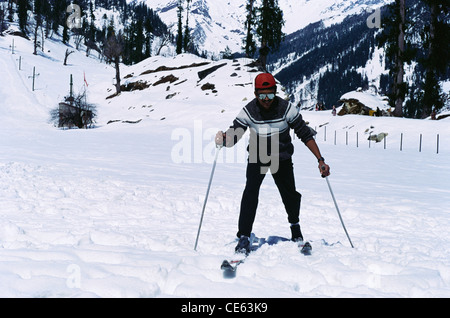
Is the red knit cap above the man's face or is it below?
above

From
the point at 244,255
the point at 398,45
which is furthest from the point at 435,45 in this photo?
the point at 244,255

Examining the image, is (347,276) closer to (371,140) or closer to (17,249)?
(17,249)

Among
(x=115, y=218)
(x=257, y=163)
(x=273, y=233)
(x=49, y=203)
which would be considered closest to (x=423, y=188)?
(x=273, y=233)

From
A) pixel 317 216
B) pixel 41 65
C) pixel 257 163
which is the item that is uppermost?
pixel 41 65

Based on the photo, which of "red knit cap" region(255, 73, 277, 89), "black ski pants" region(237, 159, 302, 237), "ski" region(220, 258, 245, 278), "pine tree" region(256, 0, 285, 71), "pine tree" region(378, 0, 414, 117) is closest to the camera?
"ski" region(220, 258, 245, 278)

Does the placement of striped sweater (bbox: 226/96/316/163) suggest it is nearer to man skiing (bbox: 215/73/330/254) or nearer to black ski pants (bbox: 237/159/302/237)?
man skiing (bbox: 215/73/330/254)

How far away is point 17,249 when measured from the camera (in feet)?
12.7

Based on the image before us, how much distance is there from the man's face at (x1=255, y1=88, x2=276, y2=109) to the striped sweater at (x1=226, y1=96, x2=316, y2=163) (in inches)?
3.6

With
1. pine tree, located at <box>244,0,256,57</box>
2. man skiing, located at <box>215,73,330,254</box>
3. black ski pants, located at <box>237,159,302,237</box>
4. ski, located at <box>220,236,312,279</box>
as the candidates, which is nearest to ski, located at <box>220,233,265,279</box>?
ski, located at <box>220,236,312,279</box>

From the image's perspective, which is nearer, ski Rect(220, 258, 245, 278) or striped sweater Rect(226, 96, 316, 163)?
ski Rect(220, 258, 245, 278)

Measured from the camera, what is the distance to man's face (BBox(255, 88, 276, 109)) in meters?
3.88

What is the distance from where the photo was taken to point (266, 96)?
3.90 meters

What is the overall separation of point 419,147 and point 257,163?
1854cm

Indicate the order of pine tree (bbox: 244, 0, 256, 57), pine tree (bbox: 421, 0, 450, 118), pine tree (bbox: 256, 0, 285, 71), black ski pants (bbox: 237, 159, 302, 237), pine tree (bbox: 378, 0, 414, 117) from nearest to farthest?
black ski pants (bbox: 237, 159, 302, 237) → pine tree (bbox: 378, 0, 414, 117) → pine tree (bbox: 421, 0, 450, 118) → pine tree (bbox: 256, 0, 285, 71) → pine tree (bbox: 244, 0, 256, 57)
